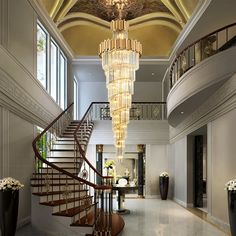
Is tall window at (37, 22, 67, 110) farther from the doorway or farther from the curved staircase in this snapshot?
the doorway

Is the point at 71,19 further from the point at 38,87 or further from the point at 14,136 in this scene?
the point at 14,136

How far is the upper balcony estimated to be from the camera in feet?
26.9

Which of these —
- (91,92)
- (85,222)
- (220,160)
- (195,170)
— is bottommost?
(85,222)

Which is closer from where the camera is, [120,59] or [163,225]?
[120,59]

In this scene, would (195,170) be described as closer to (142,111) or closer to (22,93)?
(142,111)

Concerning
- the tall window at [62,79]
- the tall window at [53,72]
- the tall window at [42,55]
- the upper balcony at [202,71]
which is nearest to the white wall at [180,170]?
the upper balcony at [202,71]

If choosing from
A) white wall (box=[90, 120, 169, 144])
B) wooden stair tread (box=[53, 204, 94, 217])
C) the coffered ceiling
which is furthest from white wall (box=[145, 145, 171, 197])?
wooden stair tread (box=[53, 204, 94, 217])

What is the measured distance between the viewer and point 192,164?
13.7 meters

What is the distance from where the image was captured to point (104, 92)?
20312 millimetres

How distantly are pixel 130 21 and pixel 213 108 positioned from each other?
7.88m

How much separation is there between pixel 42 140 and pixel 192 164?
5.36 meters

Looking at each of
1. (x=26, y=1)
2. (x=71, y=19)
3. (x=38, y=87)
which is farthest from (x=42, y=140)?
(x=71, y=19)

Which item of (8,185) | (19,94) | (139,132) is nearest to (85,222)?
(8,185)

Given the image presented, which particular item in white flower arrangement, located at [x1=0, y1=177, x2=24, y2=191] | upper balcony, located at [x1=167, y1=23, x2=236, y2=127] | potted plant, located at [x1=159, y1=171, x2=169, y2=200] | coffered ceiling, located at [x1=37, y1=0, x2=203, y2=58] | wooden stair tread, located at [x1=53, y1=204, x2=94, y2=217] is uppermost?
coffered ceiling, located at [x1=37, y1=0, x2=203, y2=58]
